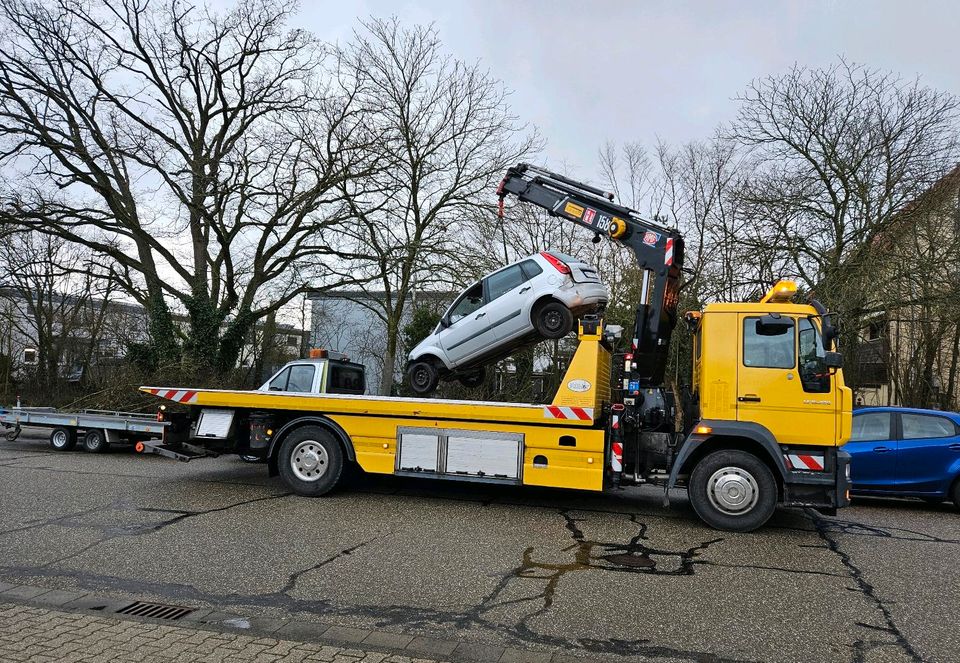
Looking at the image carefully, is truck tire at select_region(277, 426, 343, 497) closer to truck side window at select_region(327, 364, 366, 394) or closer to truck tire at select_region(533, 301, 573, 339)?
truck side window at select_region(327, 364, 366, 394)

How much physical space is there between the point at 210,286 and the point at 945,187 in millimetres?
23379

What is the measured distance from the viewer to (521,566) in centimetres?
577

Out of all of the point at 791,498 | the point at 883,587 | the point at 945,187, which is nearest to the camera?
the point at 883,587

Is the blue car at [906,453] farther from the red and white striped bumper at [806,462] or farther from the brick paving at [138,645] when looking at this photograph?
the brick paving at [138,645]

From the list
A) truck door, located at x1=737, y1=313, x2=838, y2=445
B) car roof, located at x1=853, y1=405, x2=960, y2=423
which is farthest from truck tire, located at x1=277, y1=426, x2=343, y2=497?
car roof, located at x1=853, y1=405, x2=960, y2=423

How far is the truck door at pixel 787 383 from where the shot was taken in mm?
7250

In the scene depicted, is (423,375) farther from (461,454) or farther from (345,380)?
(461,454)

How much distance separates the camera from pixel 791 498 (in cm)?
721

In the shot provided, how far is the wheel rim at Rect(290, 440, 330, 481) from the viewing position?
8.74 m

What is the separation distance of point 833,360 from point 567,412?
9.56 ft

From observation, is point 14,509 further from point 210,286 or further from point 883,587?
point 210,286

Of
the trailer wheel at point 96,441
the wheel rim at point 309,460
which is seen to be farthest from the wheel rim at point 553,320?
the trailer wheel at point 96,441

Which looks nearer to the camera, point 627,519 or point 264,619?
point 264,619

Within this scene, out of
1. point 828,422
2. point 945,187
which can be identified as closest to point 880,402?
point 945,187
